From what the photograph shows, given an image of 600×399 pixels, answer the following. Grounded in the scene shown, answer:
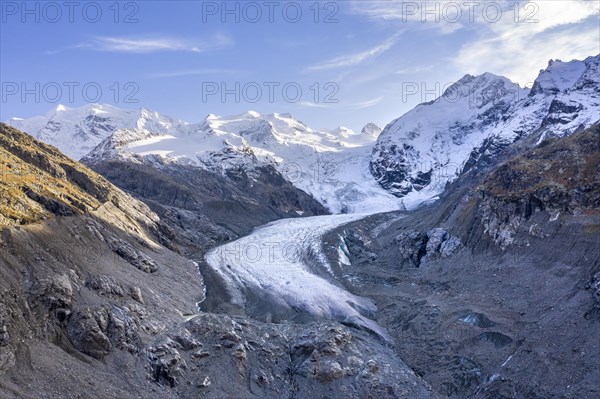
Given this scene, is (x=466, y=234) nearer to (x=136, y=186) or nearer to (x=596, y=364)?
(x=596, y=364)

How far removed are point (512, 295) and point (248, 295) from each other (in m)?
28.2

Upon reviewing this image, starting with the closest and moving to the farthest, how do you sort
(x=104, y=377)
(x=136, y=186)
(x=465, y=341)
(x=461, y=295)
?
1. (x=104, y=377)
2. (x=465, y=341)
3. (x=461, y=295)
4. (x=136, y=186)

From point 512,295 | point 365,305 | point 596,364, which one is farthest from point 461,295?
point 596,364

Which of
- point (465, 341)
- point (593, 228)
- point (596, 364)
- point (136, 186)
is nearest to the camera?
point (596, 364)

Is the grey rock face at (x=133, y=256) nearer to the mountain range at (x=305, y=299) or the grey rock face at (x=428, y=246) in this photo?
the mountain range at (x=305, y=299)

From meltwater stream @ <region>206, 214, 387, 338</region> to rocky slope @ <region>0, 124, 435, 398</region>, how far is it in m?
8.59

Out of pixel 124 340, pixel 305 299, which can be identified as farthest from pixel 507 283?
pixel 124 340

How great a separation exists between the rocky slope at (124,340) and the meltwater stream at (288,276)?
8.59m

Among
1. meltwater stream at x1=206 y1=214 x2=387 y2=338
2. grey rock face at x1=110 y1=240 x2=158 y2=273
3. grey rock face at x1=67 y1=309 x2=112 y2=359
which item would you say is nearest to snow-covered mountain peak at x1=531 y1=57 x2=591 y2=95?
meltwater stream at x1=206 y1=214 x2=387 y2=338

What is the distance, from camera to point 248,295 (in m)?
62.0

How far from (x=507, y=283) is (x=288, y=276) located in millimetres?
27768

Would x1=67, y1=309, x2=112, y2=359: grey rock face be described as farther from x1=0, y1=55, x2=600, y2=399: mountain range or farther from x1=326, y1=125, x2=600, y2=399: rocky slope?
x1=326, y1=125, x2=600, y2=399: rocky slope

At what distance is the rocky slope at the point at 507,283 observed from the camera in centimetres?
Result: 3825

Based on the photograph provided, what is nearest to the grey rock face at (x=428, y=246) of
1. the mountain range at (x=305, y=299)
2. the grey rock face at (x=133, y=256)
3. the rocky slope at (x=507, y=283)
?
the rocky slope at (x=507, y=283)
